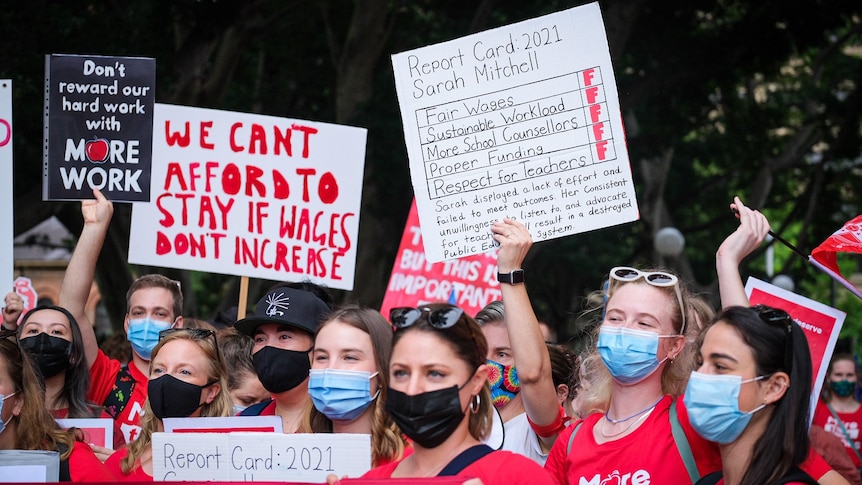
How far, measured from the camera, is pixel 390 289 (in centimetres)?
923

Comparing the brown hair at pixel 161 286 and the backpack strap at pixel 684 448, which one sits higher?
the brown hair at pixel 161 286

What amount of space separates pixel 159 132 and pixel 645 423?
12.8 feet

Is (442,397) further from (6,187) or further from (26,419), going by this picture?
(6,187)

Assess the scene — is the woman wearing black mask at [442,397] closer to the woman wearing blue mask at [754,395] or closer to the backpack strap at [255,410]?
the woman wearing blue mask at [754,395]

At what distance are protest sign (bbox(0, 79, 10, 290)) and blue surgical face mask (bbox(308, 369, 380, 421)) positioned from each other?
2.29m

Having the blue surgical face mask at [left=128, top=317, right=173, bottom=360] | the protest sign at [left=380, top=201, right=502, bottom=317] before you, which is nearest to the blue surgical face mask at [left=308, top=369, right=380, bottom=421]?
the blue surgical face mask at [left=128, top=317, right=173, bottom=360]

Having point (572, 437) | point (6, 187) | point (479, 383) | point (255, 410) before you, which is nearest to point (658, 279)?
point (572, 437)

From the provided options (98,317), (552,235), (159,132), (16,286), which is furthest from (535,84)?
(98,317)

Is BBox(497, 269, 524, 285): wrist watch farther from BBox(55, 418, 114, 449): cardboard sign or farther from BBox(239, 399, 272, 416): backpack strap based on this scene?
BBox(55, 418, 114, 449): cardboard sign

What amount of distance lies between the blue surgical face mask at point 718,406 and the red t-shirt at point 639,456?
25 cm

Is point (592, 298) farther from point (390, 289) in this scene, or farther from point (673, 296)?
point (390, 289)

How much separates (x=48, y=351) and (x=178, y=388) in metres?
→ 0.97

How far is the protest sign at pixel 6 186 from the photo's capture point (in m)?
5.73

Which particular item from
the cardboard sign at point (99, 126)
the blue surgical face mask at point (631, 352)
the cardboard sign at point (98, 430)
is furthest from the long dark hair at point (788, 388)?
the cardboard sign at point (99, 126)
